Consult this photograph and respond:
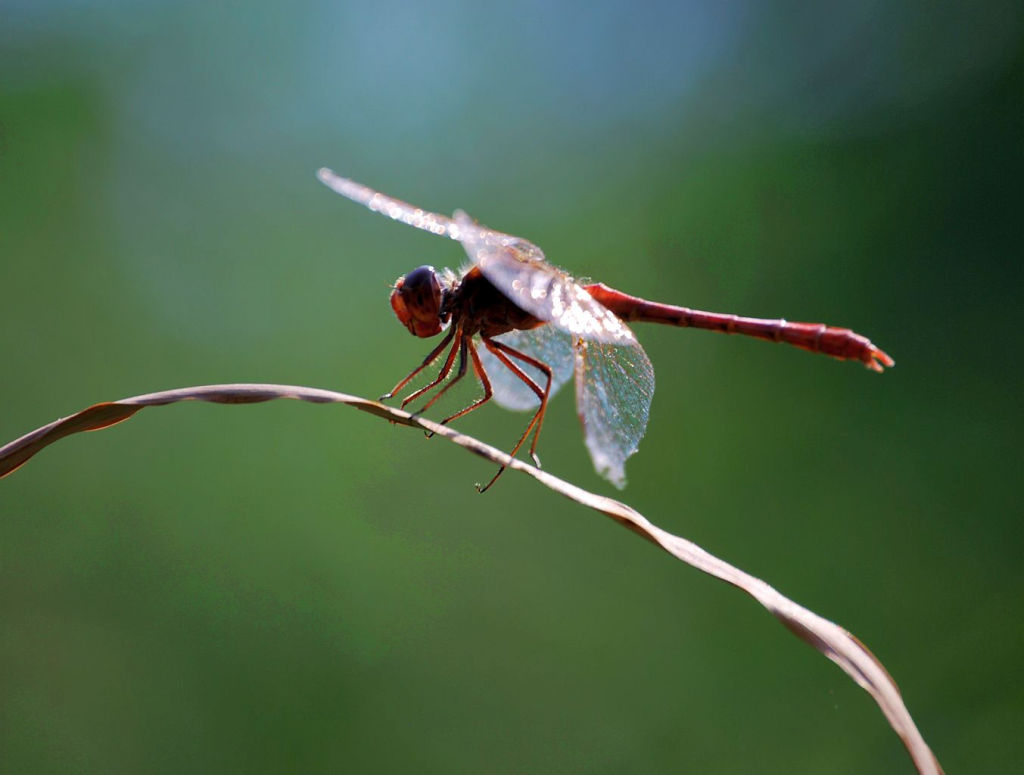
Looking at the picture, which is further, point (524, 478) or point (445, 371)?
point (524, 478)

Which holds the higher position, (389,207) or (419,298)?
(389,207)

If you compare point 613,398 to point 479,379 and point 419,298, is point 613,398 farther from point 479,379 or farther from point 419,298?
point 419,298

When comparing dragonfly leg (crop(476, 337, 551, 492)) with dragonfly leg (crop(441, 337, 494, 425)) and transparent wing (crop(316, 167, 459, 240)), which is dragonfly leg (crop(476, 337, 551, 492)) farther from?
transparent wing (crop(316, 167, 459, 240))

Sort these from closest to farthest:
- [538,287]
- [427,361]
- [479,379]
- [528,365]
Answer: [538,287] → [427,361] → [479,379] → [528,365]

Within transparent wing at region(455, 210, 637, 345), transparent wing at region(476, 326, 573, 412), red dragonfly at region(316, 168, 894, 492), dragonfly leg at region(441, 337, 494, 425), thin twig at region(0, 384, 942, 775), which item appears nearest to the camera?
thin twig at region(0, 384, 942, 775)

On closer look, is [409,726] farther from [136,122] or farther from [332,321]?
[136,122]

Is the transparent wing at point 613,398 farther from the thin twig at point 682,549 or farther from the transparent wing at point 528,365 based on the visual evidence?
the thin twig at point 682,549

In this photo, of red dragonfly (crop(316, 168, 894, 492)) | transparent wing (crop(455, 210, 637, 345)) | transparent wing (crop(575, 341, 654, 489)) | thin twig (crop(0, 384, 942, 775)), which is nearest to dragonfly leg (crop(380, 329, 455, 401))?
red dragonfly (crop(316, 168, 894, 492))

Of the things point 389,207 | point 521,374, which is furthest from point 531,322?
point 389,207
